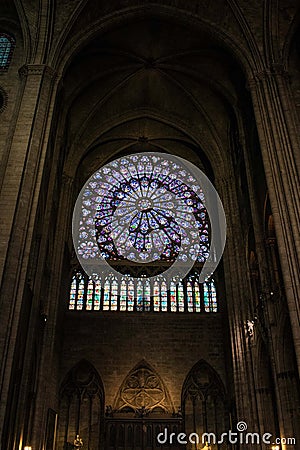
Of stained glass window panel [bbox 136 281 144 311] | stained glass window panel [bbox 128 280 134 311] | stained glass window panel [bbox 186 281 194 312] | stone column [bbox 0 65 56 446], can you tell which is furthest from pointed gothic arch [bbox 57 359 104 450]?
stone column [bbox 0 65 56 446]

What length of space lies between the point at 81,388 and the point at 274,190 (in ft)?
34.5

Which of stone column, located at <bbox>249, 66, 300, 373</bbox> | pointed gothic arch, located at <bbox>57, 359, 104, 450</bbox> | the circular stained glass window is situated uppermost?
the circular stained glass window

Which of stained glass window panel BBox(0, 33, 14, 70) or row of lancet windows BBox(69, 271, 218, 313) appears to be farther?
row of lancet windows BBox(69, 271, 218, 313)

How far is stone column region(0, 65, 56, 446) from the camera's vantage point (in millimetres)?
9469

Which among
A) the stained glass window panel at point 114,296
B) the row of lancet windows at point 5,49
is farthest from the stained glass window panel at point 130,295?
the row of lancet windows at point 5,49

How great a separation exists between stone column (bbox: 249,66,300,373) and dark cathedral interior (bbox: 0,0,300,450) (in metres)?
0.04

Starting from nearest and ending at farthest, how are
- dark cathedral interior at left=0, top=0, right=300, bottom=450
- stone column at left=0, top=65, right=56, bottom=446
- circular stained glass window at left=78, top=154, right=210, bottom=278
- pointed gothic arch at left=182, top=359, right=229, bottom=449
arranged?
stone column at left=0, top=65, right=56, bottom=446 → dark cathedral interior at left=0, top=0, right=300, bottom=450 → pointed gothic arch at left=182, top=359, right=229, bottom=449 → circular stained glass window at left=78, top=154, right=210, bottom=278

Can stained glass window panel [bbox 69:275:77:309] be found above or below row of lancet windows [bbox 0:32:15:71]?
below

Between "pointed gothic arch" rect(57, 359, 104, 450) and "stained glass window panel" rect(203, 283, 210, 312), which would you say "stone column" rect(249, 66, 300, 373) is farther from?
"pointed gothic arch" rect(57, 359, 104, 450)

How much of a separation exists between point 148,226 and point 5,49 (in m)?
9.39

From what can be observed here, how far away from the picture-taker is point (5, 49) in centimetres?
1452

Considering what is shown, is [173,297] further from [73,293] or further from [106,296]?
[73,293]

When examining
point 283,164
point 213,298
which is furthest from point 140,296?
point 283,164

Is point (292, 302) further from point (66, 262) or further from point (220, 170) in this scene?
point (66, 262)
